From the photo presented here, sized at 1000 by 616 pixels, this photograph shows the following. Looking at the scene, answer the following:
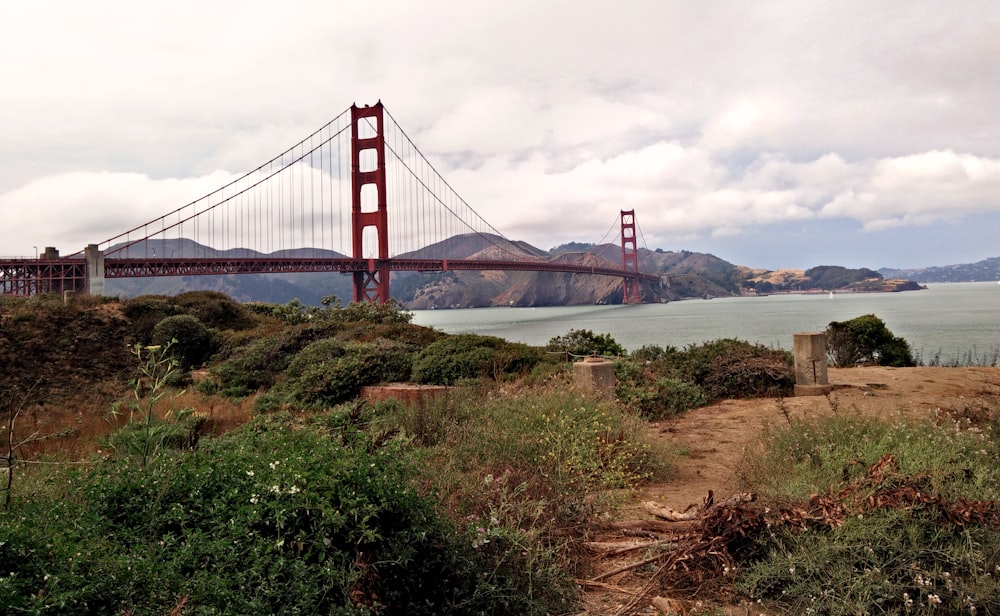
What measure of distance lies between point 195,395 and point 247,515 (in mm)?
9006

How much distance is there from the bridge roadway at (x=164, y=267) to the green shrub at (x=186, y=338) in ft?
54.9

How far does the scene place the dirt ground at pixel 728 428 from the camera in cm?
324

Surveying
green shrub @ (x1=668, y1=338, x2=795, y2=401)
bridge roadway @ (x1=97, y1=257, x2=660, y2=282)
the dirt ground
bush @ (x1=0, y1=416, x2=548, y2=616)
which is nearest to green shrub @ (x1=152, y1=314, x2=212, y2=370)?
green shrub @ (x1=668, y1=338, x2=795, y2=401)

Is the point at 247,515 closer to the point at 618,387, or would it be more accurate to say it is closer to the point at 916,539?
the point at 916,539

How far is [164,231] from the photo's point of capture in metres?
39.9

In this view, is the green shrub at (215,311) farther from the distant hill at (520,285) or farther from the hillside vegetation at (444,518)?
the distant hill at (520,285)

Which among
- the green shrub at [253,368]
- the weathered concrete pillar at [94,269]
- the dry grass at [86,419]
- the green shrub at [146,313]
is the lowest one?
the dry grass at [86,419]

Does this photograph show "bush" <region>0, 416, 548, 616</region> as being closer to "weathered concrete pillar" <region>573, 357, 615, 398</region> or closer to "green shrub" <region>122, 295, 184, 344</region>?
"weathered concrete pillar" <region>573, 357, 615, 398</region>

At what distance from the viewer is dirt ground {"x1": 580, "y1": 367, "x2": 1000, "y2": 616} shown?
3.24 m

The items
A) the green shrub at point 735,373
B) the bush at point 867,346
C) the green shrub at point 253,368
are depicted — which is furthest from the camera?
the bush at point 867,346

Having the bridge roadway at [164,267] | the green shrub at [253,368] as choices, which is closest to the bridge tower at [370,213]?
the bridge roadway at [164,267]

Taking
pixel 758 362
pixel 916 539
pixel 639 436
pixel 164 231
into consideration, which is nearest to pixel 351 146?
pixel 164 231

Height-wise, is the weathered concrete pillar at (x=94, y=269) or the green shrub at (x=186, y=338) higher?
the weathered concrete pillar at (x=94, y=269)

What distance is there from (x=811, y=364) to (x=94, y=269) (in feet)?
99.3
